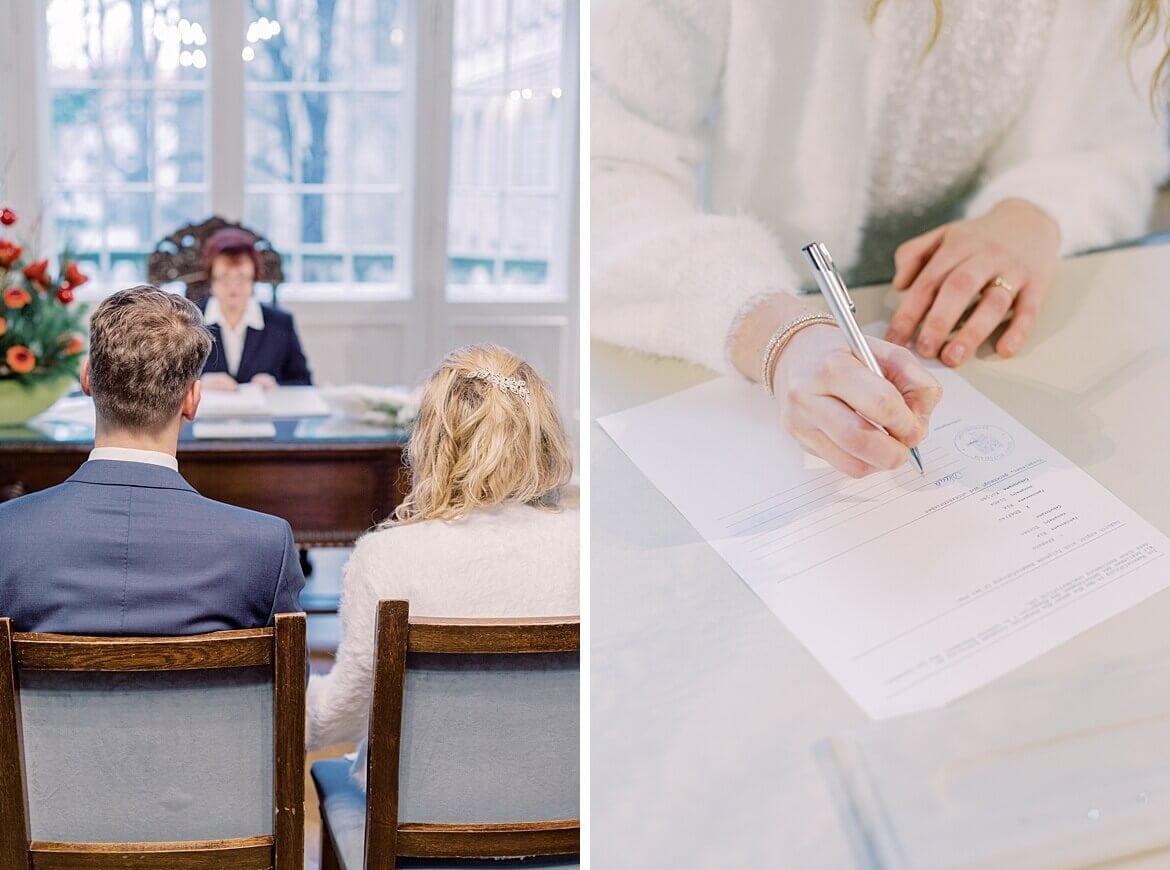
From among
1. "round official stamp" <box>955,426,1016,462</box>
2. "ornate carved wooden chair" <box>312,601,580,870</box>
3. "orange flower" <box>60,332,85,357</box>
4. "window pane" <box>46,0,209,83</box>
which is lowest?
"ornate carved wooden chair" <box>312,601,580,870</box>

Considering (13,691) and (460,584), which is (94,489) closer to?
(13,691)

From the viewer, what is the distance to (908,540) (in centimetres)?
70

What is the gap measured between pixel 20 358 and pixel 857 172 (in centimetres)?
236

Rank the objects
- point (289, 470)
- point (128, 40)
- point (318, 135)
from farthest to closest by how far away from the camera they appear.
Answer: point (318, 135) → point (128, 40) → point (289, 470)

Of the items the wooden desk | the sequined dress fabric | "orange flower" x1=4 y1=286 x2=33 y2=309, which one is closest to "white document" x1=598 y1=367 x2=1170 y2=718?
the sequined dress fabric

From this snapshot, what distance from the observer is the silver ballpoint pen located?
2.15 ft

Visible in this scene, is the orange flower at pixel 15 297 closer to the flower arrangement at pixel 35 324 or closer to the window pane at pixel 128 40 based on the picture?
the flower arrangement at pixel 35 324

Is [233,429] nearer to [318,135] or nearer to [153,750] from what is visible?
[153,750]

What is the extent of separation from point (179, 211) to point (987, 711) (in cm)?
503

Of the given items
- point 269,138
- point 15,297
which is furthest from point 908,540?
point 269,138

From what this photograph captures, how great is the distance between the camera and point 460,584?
152 centimetres

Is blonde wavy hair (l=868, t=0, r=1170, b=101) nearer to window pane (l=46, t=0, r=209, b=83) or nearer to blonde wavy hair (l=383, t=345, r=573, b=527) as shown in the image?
blonde wavy hair (l=383, t=345, r=573, b=527)

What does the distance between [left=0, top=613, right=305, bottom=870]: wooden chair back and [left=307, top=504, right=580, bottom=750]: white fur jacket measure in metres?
0.23

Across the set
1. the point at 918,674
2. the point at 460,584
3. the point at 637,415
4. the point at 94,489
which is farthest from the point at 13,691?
the point at 918,674
